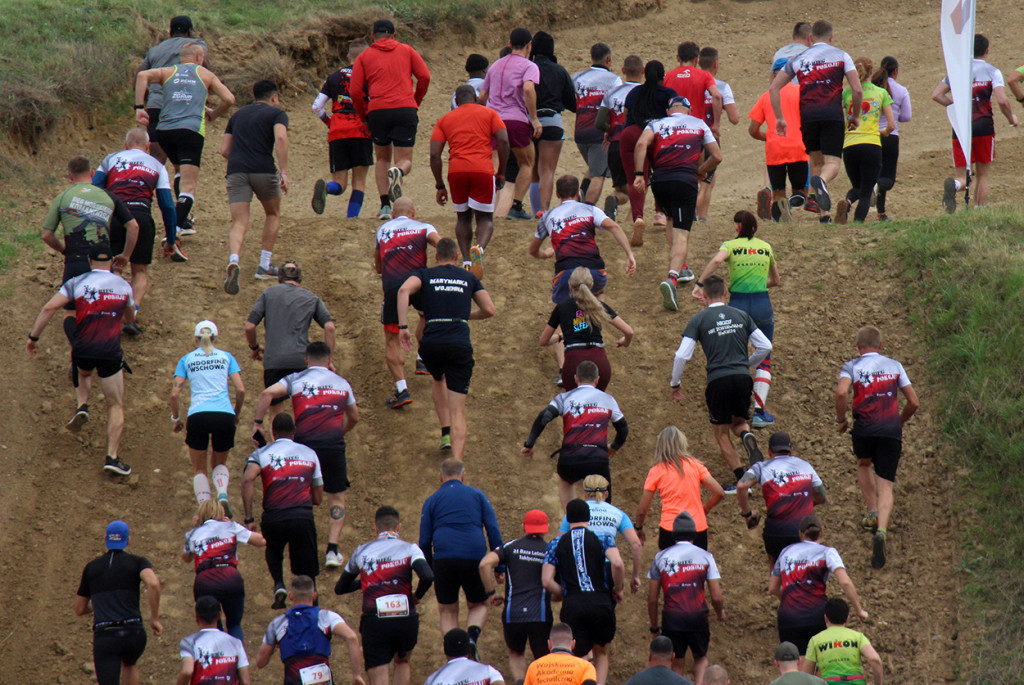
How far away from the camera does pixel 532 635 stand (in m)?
9.17

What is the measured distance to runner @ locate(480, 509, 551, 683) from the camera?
9.15 meters

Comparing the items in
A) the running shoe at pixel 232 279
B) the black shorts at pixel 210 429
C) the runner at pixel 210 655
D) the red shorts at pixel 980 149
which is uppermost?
the red shorts at pixel 980 149

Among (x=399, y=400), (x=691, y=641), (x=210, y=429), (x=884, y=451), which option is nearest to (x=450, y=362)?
(x=399, y=400)

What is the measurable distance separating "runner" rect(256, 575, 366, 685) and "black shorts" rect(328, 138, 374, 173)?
7.43m

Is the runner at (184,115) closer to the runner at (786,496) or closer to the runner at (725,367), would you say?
the runner at (725,367)

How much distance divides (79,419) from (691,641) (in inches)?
253

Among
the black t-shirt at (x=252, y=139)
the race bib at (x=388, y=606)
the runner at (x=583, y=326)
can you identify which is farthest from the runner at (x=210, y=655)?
the black t-shirt at (x=252, y=139)

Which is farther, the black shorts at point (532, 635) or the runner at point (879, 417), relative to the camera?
the runner at point (879, 417)

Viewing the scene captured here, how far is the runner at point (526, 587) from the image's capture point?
915cm

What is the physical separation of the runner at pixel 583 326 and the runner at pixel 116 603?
13.8 feet

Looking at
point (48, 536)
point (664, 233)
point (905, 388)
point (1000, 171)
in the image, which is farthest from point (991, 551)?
point (1000, 171)

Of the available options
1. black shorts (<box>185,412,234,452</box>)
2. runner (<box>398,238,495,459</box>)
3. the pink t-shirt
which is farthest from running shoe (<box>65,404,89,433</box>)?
the pink t-shirt

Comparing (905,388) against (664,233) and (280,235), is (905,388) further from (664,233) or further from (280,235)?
(280,235)

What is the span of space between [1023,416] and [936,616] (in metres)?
2.42
